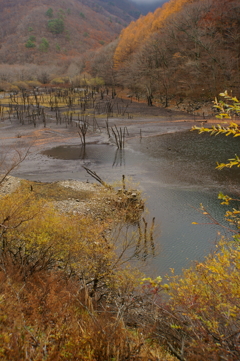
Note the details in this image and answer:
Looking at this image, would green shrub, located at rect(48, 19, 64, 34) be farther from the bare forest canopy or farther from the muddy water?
the muddy water

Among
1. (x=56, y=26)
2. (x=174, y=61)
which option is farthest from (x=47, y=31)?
(x=174, y=61)

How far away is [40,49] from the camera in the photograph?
137 meters

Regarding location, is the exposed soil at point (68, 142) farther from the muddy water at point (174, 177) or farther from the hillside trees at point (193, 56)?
the hillside trees at point (193, 56)

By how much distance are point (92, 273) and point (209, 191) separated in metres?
12.0

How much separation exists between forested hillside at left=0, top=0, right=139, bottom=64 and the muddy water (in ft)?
378

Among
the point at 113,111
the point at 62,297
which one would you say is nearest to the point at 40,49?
the point at 113,111

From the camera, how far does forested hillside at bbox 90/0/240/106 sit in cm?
5084

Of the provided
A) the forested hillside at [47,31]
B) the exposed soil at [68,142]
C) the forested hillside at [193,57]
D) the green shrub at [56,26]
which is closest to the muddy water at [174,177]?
the exposed soil at [68,142]

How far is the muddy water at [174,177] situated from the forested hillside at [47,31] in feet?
378

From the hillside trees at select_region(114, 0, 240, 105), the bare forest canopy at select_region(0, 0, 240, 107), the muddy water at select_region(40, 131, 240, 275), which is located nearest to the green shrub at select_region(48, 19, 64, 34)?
the bare forest canopy at select_region(0, 0, 240, 107)

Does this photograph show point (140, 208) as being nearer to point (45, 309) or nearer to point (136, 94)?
point (45, 309)

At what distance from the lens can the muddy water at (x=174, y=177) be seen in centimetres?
1414

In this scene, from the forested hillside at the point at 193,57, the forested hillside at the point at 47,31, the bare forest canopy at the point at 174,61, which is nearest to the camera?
the forested hillside at the point at 193,57

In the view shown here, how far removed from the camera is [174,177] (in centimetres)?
2303
